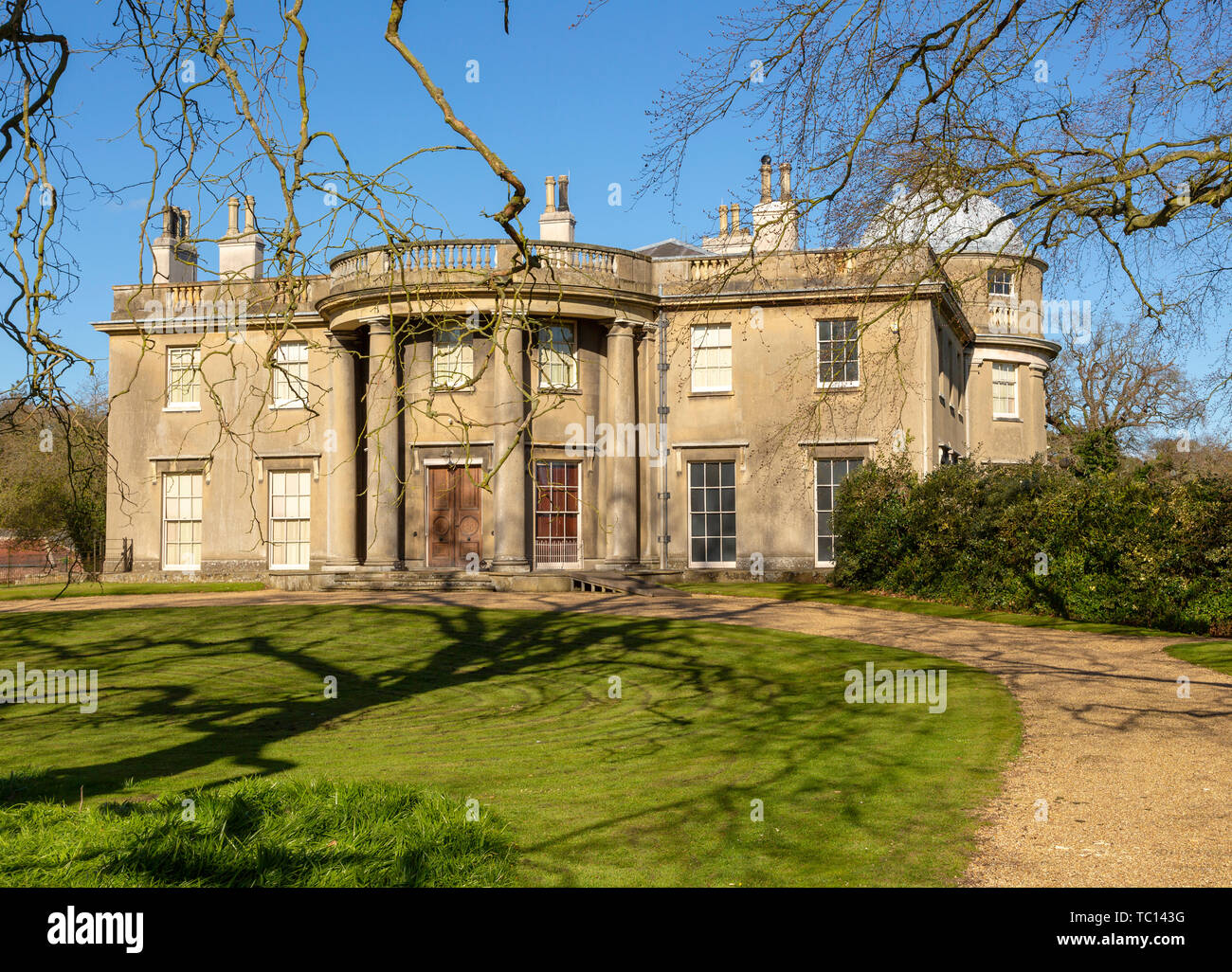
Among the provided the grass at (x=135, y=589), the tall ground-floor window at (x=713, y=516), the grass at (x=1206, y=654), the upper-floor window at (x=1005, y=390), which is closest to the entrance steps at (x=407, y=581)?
the grass at (x=135, y=589)

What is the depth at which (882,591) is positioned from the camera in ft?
73.5

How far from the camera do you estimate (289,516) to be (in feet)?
91.6

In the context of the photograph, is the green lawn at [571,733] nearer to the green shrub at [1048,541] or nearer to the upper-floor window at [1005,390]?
the green shrub at [1048,541]

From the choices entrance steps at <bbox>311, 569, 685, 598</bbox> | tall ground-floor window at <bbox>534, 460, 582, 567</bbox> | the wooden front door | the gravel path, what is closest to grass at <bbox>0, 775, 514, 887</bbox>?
the gravel path

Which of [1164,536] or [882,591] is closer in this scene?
[1164,536]

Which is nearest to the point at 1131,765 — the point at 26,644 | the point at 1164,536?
the point at 1164,536

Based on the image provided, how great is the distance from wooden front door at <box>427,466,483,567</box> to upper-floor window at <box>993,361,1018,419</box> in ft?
62.2

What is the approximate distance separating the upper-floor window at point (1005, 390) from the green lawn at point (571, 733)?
22913 mm

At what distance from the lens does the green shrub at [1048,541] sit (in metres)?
16.4

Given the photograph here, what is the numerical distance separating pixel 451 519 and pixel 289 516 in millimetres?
4940

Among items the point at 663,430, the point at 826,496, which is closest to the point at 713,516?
the point at 663,430
